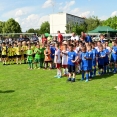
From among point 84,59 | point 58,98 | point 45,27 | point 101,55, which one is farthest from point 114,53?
point 45,27

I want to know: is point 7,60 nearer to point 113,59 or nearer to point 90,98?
point 113,59

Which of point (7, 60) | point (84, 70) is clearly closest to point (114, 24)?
point (7, 60)

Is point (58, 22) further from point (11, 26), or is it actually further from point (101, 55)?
point (101, 55)

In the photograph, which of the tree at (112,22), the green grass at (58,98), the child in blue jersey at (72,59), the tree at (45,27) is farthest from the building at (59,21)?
the green grass at (58,98)

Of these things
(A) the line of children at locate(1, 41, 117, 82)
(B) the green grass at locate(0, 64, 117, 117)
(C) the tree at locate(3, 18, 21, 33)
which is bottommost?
(B) the green grass at locate(0, 64, 117, 117)

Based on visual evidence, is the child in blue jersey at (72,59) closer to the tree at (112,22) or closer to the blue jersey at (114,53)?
the blue jersey at (114,53)

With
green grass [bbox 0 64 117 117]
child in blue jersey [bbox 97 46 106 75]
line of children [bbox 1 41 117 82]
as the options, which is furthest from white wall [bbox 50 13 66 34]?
green grass [bbox 0 64 117 117]

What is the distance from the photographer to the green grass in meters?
7.00

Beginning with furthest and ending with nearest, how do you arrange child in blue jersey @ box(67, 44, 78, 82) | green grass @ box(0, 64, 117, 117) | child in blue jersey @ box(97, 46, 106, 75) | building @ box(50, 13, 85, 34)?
building @ box(50, 13, 85, 34) → child in blue jersey @ box(97, 46, 106, 75) → child in blue jersey @ box(67, 44, 78, 82) → green grass @ box(0, 64, 117, 117)

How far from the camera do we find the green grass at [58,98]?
6996 mm

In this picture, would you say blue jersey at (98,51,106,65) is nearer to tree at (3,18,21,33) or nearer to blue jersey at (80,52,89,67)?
blue jersey at (80,52,89,67)

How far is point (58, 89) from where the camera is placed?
384 inches

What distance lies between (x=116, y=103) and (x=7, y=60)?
12973mm

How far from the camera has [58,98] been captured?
332 inches
